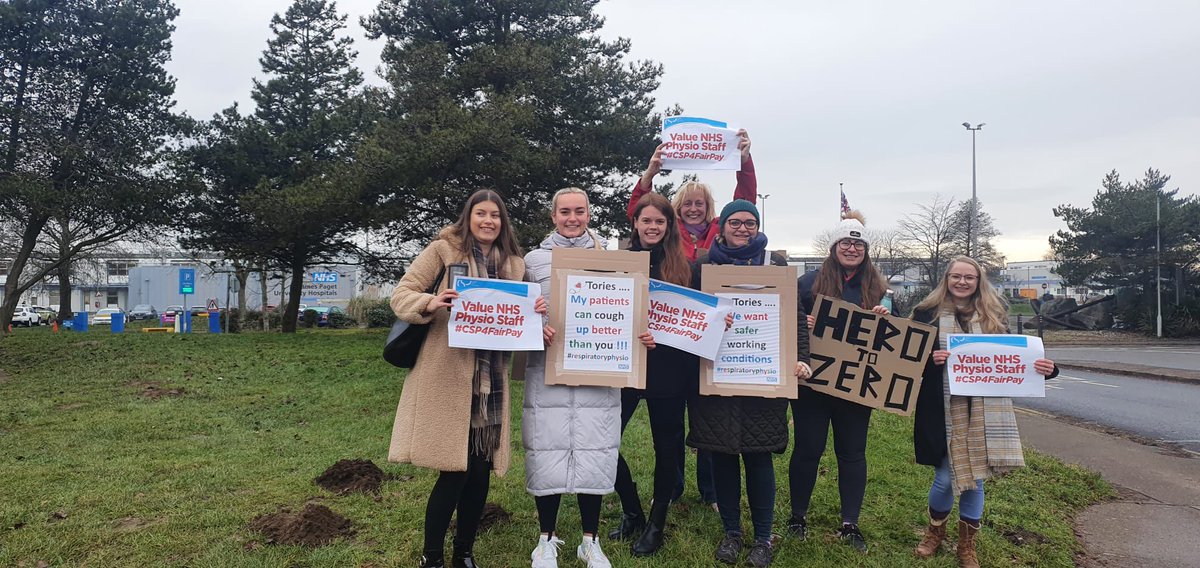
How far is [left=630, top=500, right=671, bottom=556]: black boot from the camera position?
161 inches

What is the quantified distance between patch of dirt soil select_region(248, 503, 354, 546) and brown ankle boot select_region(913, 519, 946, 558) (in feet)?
11.4

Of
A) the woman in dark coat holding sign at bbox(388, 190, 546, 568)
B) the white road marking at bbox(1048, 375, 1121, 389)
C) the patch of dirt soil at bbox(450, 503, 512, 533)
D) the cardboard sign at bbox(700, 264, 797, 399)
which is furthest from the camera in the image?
the white road marking at bbox(1048, 375, 1121, 389)

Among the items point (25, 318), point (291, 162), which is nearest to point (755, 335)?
point (291, 162)

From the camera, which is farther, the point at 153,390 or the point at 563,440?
the point at 153,390

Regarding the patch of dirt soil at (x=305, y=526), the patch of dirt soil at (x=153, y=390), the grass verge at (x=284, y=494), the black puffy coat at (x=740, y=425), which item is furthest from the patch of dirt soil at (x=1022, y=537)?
the patch of dirt soil at (x=153, y=390)

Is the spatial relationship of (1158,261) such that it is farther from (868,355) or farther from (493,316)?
(493,316)

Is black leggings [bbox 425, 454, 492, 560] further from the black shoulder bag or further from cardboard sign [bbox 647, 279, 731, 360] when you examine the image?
cardboard sign [bbox 647, 279, 731, 360]

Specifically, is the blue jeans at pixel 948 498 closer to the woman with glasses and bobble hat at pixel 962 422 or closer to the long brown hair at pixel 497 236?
the woman with glasses and bobble hat at pixel 962 422

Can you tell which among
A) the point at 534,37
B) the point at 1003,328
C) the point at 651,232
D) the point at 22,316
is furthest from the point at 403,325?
the point at 22,316

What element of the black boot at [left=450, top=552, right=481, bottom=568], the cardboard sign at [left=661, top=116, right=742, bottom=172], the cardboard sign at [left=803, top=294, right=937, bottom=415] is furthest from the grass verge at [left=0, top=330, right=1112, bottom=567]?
the cardboard sign at [left=661, top=116, right=742, bottom=172]

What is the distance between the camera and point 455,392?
11.4ft

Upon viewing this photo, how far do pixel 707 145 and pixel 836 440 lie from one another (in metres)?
2.21

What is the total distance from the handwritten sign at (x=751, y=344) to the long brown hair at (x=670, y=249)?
0.26m

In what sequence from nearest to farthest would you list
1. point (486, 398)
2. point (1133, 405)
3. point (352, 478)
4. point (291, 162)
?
point (486, 398) → point (352, 478) → point (1133, 405) → point (291, 162)
